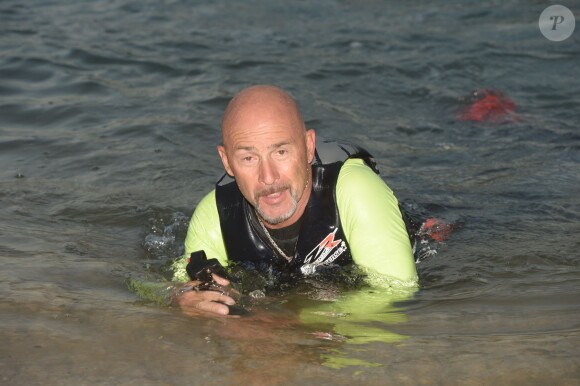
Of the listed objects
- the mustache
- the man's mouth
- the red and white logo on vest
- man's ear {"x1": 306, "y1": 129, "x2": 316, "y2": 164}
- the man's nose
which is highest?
man's ear {"x1": 306, "y1": 129, "x2": 316, "y2": 164}

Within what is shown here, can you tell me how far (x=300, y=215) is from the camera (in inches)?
182

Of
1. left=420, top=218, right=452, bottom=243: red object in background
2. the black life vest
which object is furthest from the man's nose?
left=420, top=218, right=452, bottom=243: red object in background

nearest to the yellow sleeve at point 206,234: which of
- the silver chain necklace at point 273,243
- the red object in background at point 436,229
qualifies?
the silver chain necklace at point 273,243

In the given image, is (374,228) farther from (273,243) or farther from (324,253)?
(273,243)

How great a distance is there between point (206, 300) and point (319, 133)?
431 cm

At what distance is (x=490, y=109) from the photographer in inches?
325

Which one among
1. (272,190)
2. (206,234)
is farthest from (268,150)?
(206,234)

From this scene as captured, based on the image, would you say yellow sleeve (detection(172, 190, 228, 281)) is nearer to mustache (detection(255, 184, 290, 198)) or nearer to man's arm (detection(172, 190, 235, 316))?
man's arm (detection(172, 190, 235, 316))

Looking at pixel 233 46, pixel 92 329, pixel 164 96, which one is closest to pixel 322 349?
pixel 92 329

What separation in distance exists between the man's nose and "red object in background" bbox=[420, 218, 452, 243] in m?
1.62

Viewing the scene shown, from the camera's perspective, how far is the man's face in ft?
13.8

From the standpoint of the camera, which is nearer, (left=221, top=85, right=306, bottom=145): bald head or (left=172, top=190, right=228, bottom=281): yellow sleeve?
(left=221, top=85, right=306, bottom=145): bald head

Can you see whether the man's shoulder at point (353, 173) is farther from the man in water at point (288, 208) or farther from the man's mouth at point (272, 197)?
the man's mouth at point (272, 197)

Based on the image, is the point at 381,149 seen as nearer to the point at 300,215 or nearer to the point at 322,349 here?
the point at 300,215
